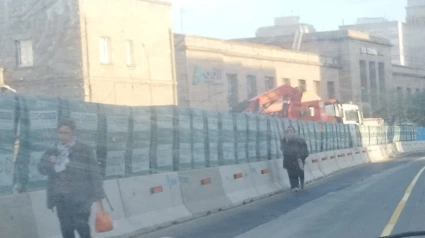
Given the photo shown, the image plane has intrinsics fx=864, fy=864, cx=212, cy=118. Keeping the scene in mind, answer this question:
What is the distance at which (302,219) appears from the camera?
1477 cm

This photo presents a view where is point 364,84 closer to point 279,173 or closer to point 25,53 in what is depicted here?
point 25,53

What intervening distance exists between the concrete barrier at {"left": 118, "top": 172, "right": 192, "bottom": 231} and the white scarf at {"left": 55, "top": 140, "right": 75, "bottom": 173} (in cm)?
283

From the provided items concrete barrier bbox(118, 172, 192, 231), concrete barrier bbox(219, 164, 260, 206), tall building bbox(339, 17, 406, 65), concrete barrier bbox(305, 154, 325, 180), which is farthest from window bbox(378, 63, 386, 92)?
concrete barrier bbox(118, 172, 192, 231)

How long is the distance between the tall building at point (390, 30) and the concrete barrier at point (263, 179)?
84.3 metres

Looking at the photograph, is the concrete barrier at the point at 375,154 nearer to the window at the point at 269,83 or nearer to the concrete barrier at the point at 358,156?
the concrete barrier at the point at 358,156

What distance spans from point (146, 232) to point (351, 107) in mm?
36422

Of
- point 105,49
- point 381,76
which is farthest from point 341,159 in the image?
point 381,76

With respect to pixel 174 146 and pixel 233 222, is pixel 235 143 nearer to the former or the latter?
pixel 174 146

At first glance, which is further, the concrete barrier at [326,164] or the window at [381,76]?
the window at [381,76]

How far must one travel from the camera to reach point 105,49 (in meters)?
31.7

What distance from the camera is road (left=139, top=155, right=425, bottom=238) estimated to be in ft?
42.5

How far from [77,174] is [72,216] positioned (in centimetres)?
61

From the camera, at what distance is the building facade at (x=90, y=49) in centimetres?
2512

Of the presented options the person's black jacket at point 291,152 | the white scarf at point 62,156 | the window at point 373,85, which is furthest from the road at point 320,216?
the window at point 373,85
